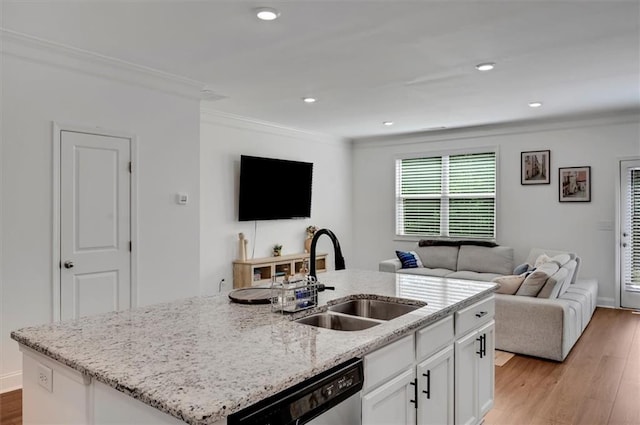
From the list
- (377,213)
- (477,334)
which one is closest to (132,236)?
(477,334)

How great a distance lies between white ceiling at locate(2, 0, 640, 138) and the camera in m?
2.77

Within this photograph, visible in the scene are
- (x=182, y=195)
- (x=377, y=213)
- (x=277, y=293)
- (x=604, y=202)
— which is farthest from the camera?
(x=377, y=213)

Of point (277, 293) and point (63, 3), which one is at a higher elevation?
point (63, 3)

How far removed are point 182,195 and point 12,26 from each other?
1.89 meters

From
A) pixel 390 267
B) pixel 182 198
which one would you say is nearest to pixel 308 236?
pixel 390 267

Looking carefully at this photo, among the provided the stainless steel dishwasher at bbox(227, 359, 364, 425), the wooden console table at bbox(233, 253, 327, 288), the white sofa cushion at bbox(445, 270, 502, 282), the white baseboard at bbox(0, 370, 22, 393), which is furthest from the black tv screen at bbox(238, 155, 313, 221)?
the stainless steel dishwasher at bbox(227, 359, 364, 425)

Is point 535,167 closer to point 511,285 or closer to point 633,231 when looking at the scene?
point 633,231

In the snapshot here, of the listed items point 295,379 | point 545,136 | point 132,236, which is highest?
point 545,136

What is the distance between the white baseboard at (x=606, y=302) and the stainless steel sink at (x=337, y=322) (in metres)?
5.35

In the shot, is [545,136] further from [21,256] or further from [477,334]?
[21,256]

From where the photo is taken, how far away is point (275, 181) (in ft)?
21.1

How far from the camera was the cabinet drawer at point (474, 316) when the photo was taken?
7.66 ft

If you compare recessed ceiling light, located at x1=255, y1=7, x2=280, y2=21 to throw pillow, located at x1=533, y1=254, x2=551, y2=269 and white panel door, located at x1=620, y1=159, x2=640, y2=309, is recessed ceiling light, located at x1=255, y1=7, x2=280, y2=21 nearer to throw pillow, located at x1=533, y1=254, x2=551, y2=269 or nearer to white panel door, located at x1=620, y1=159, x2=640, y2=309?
throw pillow, located at x1=533, y1=254, x2=551, y2=269

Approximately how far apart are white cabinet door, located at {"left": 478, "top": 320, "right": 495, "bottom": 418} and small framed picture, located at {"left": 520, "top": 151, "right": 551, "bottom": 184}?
4.39 metres
